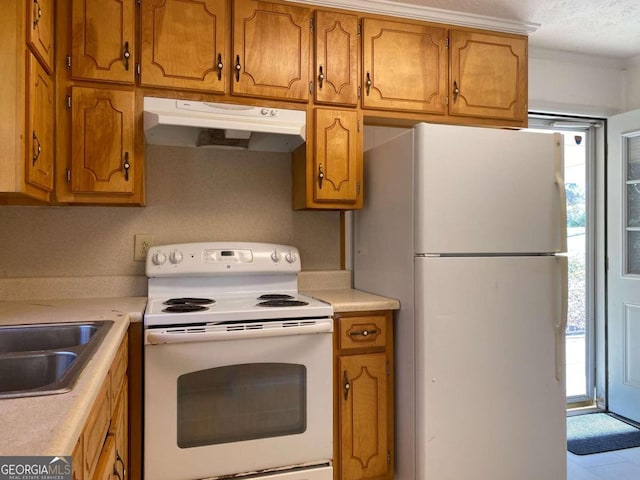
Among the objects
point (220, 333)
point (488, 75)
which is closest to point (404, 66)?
point (488, 75)

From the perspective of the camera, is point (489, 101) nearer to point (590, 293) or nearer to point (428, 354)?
point (428, 354)

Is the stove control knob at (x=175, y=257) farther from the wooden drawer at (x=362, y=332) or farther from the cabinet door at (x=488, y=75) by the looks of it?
the cabinet door at (x=488, y=75)

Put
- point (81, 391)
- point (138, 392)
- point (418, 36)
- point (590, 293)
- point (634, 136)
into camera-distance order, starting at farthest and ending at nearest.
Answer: point (590, 293) → point (634, 136) → point (418, 36) → point (138, 392) → point (81, 391)

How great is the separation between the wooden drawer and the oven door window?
0.24m

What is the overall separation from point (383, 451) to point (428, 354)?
544 millimetres

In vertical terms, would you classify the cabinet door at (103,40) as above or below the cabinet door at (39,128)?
above

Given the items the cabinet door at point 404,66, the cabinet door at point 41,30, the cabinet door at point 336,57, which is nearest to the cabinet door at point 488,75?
the cabinet door at point 404,66

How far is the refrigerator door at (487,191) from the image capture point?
195 centimetres

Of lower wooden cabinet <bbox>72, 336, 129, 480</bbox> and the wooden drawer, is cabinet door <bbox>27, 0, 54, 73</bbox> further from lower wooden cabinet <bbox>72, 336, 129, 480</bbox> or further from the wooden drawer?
the wooden drawer

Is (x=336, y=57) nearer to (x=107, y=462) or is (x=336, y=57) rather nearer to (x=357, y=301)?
(x=357, y=301)

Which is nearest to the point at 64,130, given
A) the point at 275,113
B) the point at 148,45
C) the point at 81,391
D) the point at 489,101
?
the point at 148,45

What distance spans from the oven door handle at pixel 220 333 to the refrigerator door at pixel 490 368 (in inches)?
17.7

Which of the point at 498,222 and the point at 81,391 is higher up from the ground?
the point at 498,222

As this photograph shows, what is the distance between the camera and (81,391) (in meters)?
0.88
